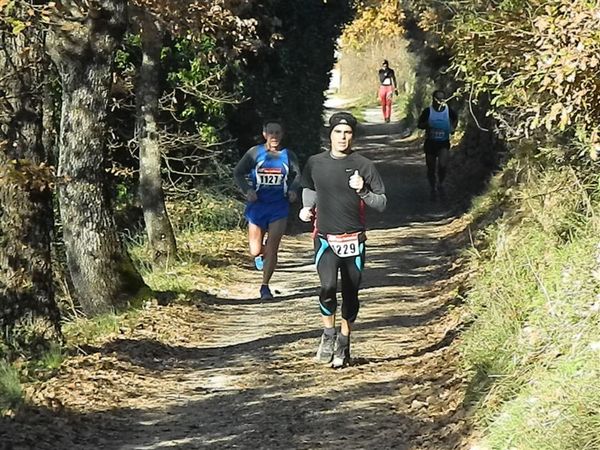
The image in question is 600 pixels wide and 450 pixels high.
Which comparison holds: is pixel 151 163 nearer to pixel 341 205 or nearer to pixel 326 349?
pixel 326 349

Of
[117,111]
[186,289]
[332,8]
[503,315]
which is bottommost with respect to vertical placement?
[186,289]

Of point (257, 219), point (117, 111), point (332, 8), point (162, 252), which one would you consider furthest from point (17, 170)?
point (332, 8)

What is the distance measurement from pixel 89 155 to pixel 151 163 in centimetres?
439

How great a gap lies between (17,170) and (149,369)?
9.20 feet

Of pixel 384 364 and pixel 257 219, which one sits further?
pixel 257 219

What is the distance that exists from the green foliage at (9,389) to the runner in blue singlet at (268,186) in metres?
3.96

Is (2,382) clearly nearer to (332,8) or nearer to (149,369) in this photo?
(149,369)

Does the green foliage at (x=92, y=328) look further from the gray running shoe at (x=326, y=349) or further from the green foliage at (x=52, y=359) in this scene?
the gray running shoe at (x=326, y=349)

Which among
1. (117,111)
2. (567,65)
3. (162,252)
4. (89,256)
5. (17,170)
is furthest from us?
(117,111)

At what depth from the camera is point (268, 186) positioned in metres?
12.3

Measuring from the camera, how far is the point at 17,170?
7590 mm

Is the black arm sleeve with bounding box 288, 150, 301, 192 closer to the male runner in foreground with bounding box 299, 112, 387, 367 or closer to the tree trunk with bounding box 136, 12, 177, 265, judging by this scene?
the male runner in foreground with bounding box 299, 112, 387, 367

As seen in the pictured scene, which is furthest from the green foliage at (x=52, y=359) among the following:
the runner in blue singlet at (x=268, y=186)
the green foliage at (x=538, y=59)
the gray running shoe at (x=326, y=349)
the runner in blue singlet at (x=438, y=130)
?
the runner in blue singlet at (x=438, y=130)

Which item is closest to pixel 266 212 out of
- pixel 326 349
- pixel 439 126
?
pixel 326 349
